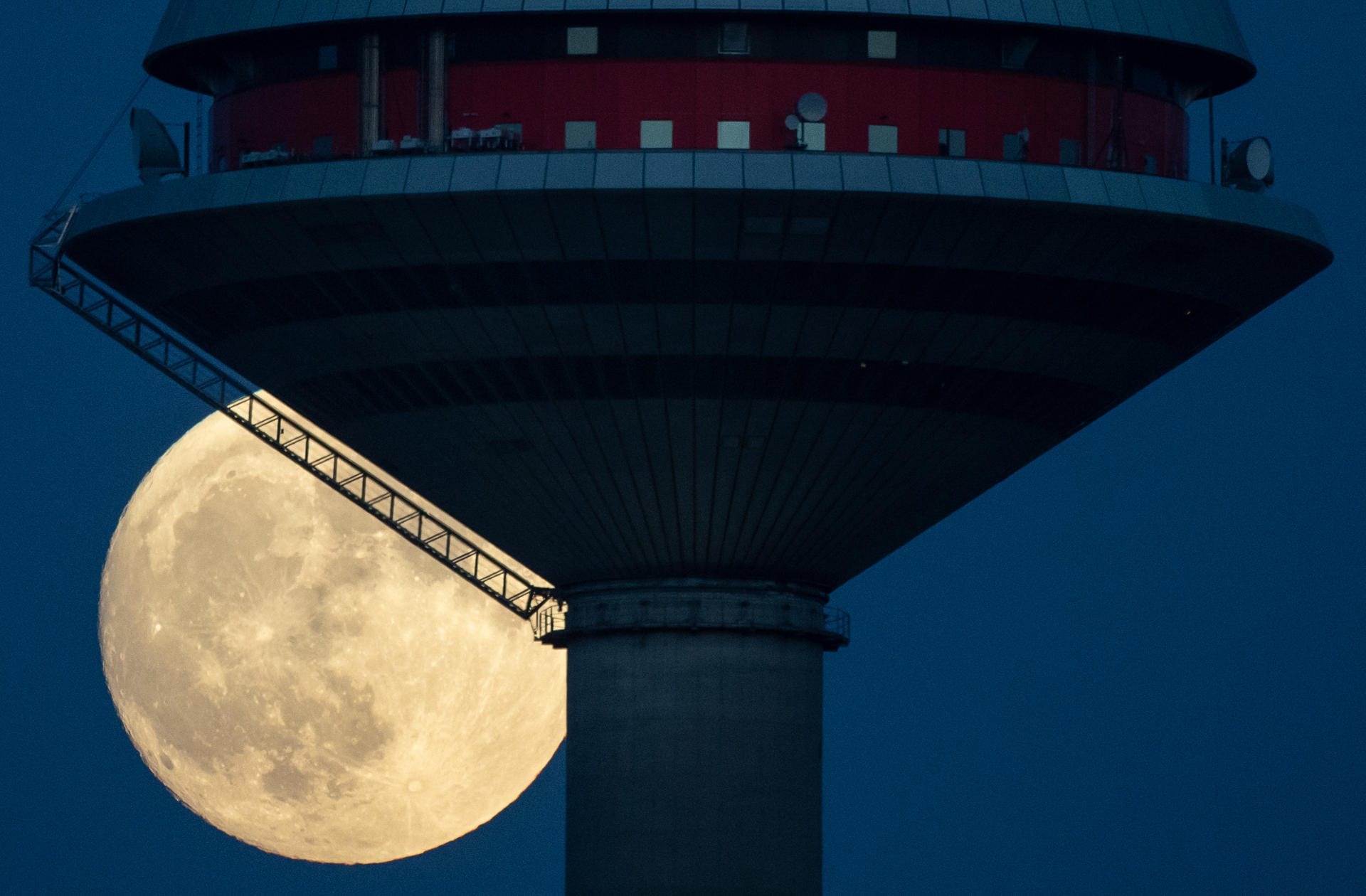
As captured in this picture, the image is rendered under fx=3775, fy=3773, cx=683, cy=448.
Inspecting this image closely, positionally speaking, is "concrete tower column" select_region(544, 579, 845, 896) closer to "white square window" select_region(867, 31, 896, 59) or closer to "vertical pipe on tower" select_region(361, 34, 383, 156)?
"vertical pipe on tower" select_region(361, 34, 383, 156)

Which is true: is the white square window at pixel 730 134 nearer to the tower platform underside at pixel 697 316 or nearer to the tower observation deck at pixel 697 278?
the tower observation deck at pixel 697 278

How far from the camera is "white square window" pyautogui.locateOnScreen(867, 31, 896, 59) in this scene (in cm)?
6562

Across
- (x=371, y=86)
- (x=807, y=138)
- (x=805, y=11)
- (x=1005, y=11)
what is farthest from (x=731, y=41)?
(x=371, y=86)

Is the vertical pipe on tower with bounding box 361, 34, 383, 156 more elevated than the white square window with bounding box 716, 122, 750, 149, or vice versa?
the vertical pipe on tower with bounding box 361, 34, 383, 156

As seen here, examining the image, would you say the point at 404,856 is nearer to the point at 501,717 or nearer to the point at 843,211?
the point at 501,717

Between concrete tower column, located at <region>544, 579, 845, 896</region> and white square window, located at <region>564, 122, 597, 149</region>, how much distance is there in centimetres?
998

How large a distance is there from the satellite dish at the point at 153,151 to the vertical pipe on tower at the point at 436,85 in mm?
5539

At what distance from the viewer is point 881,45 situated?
65.7m

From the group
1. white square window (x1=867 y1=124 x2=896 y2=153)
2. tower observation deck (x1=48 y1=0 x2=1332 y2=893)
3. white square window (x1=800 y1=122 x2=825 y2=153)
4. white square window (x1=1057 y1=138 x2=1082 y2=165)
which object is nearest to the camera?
tower observation deck (x1=48 y1=0 x2=1332 y2=893)

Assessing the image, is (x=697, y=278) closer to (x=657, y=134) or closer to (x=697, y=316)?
(x=697, y=316)

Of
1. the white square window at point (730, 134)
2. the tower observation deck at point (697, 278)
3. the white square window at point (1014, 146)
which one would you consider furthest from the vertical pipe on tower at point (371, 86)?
the white square window at point (1014, 146)

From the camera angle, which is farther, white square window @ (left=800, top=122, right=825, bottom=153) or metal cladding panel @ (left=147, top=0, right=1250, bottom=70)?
white square window @ (left=800, top=122, right=825, bottom=153)

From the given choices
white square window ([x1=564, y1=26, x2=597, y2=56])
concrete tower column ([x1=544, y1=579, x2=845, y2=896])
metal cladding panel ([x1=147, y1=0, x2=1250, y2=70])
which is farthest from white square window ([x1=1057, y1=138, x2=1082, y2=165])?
concrete tower column ([x1=544, y1=579, x2=845, y2=896])

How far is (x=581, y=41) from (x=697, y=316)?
5198 mm
